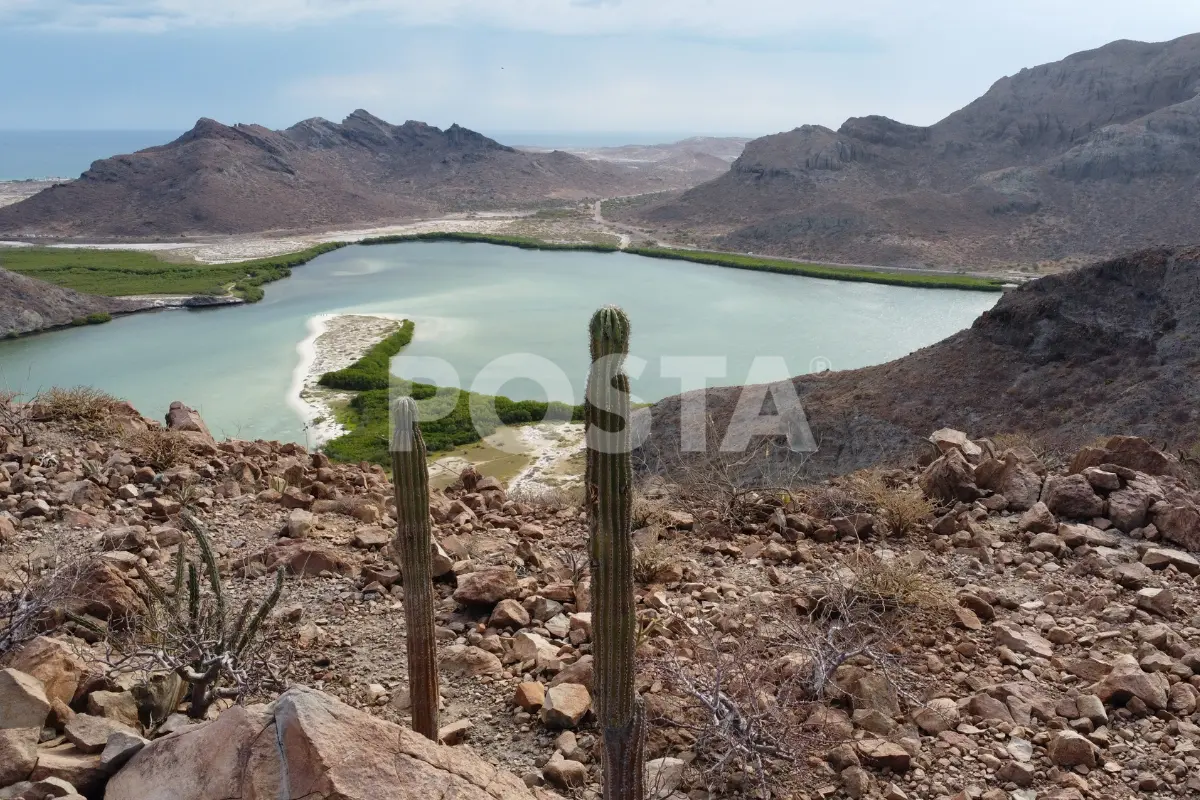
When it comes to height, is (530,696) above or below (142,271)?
below

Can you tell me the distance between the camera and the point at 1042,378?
615 inches

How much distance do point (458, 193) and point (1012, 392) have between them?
81.1m

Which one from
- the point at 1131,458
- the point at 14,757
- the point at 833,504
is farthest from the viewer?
the point at 1131,458

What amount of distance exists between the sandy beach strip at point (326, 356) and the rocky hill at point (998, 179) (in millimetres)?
31272

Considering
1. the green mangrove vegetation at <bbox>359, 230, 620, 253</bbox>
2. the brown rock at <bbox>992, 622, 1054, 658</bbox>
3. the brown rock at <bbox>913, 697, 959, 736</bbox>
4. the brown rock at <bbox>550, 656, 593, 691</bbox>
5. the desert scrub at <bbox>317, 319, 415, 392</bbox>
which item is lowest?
the desert scrub at <bbox>317, 319, 415, 392</bbox>

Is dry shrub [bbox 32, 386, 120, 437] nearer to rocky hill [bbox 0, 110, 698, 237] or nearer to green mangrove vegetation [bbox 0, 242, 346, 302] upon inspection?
green mangrove vegetation [bbox 0, 242, 346, 302]

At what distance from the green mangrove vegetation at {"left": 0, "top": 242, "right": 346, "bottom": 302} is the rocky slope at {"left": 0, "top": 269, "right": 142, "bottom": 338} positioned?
3476mm

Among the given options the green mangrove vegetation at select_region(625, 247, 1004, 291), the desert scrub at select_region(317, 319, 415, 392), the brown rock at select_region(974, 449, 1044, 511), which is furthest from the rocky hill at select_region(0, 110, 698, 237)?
the brown rock at select_region(974, 449, 1044, 511)

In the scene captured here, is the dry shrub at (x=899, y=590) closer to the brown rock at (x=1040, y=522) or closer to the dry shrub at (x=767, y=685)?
the dry shrub at (x=767, y=685)

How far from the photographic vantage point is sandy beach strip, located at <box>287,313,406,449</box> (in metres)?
20.4

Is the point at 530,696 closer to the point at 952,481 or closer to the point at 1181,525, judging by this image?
the point at 952,481

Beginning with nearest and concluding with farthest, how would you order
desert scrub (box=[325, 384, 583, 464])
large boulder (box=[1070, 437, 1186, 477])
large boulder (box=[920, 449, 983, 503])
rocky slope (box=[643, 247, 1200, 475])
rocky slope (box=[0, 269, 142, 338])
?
large boulder (box=[920, 449, 983, 503])
large boulder (box=[1070, 437, 1186, 477])
rocky slope (box=[643, 247, 1200, 475])
desert scrub (box=[325, 384, 583, 464])
rocky slope (box=[0, 269, 142, 338])

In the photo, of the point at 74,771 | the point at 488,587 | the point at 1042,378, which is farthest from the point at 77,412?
the point at 1042,378

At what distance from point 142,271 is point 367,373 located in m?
29.8
